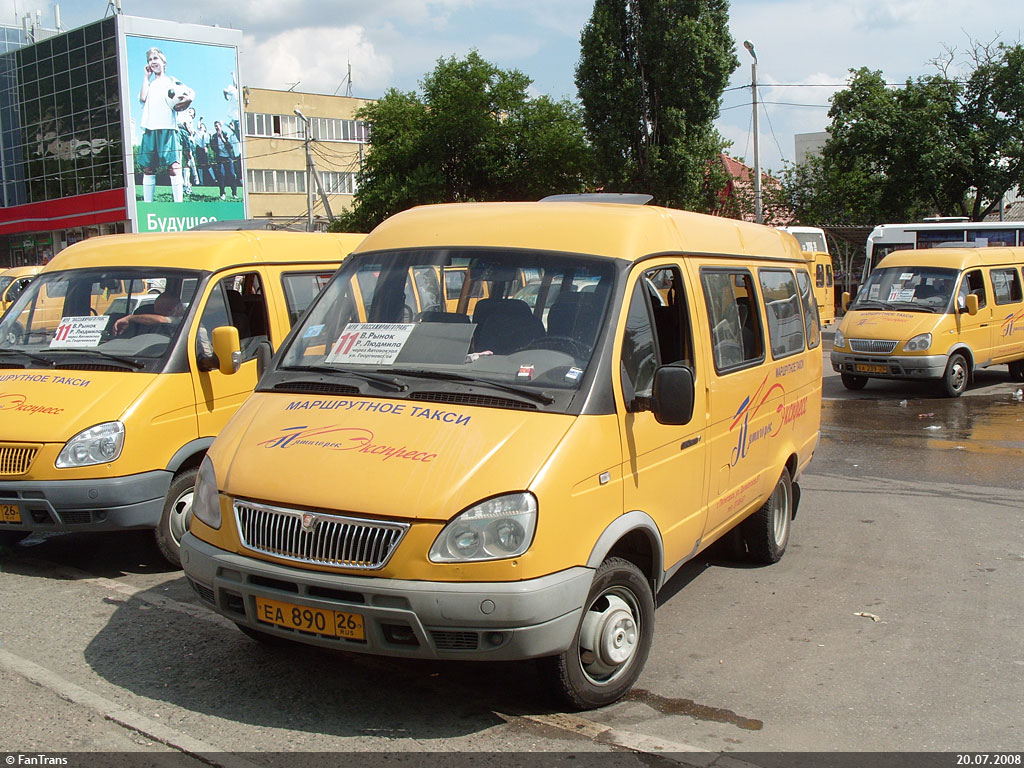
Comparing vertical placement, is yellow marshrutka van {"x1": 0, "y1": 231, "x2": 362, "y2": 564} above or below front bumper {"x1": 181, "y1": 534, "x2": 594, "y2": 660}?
above

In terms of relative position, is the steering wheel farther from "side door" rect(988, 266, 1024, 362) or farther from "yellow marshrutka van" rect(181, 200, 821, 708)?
"side door" rect(988, 266, 1024, 362)

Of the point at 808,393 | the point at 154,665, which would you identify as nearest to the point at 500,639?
the point at 154,665

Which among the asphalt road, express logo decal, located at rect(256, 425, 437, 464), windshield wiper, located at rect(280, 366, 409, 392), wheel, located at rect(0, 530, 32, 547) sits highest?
windshield wiper, located at rect(280, 366, 409, 392)

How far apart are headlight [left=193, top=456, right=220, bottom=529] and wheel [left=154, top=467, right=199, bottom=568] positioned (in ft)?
5.99

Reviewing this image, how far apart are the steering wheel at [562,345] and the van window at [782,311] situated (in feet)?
7.95

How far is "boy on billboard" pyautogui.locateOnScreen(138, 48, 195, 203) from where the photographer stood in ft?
167

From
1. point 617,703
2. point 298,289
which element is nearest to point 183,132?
point 298,289

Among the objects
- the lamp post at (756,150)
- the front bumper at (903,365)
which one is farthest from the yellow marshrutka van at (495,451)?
the lamp post at (756,150)

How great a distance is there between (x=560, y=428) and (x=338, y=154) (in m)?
71.8

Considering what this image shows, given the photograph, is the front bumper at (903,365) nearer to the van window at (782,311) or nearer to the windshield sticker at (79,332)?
the van window at (782,311)

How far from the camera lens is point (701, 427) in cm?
516

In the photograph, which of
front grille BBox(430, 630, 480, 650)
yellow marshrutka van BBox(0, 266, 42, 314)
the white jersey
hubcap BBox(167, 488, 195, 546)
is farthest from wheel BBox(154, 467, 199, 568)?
the white jersey

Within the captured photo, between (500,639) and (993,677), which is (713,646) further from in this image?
(500,639)

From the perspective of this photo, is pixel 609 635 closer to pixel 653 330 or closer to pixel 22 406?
pixel 653 330
